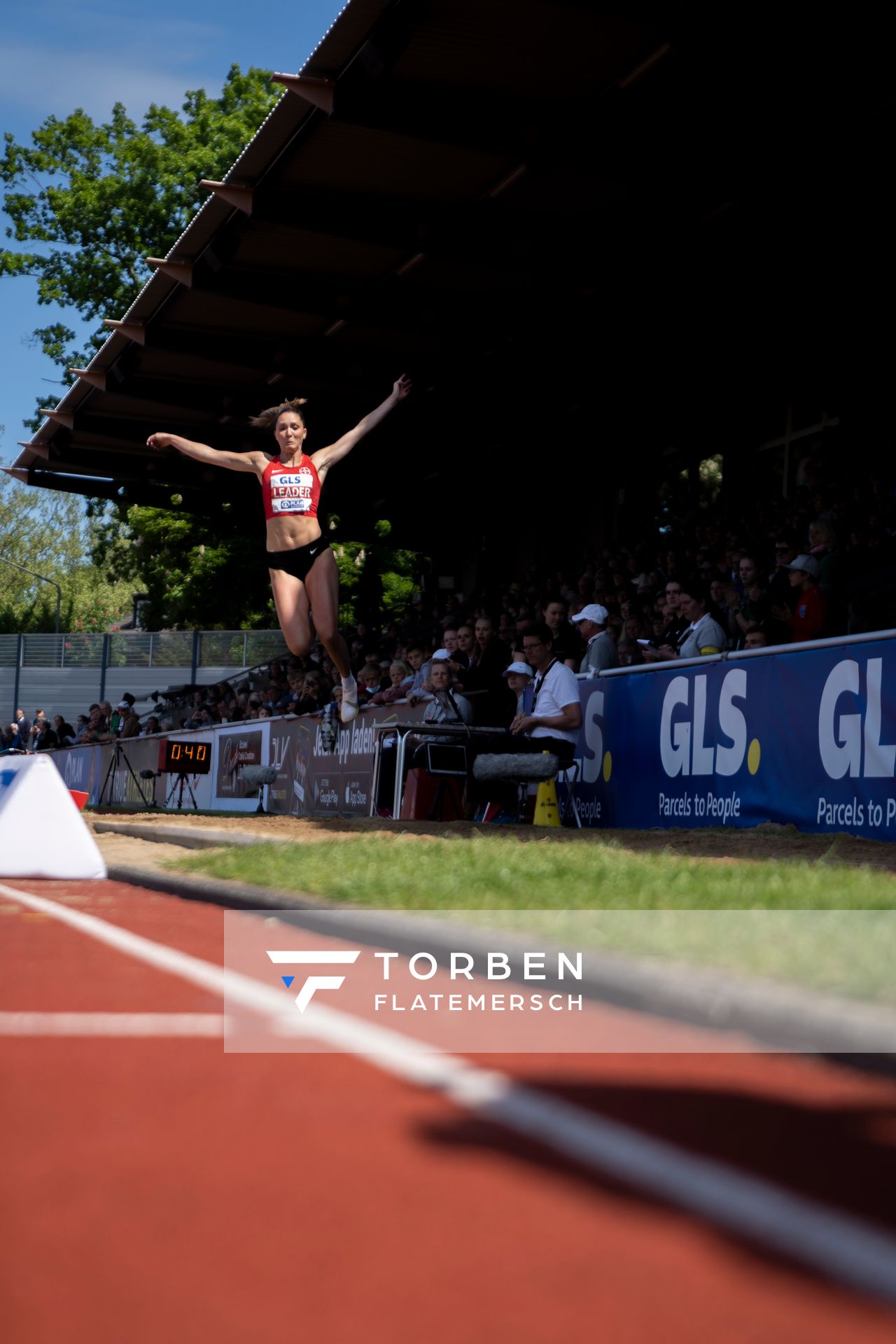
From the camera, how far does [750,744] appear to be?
11.3 m

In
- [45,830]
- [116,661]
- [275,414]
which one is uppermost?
[116,661]

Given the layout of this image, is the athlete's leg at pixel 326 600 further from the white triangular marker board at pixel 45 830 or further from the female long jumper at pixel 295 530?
the white triangular marker board at pixel 45 830

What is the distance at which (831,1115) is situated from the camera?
3219 millimetres

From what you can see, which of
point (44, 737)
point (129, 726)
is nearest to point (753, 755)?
point (129, 726)

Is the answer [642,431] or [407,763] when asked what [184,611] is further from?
[407,763]

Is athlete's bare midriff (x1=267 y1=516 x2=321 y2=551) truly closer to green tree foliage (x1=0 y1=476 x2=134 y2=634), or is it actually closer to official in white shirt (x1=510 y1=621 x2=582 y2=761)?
official in white shirt (x1=510 y1=621 x2=582 y2=761)

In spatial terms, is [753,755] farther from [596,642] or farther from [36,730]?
[36,730]

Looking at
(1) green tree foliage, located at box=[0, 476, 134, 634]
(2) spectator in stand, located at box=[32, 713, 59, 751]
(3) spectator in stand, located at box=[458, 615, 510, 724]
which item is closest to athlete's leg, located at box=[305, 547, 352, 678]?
(3) spectator in stand, located at box=[458, 615, 510, 724]

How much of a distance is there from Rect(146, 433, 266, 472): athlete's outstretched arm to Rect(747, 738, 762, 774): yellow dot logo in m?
4.65

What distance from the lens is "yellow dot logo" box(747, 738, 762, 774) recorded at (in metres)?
11.2

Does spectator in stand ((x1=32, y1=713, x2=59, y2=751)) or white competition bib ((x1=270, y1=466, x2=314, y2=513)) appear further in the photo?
spectator in stand ((x1=32, y1=713, x2=59, y2=751))

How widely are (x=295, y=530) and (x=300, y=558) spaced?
0.78 ft

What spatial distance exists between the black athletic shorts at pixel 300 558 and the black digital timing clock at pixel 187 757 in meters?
13.1

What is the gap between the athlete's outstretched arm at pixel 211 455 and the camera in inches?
468
